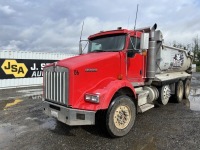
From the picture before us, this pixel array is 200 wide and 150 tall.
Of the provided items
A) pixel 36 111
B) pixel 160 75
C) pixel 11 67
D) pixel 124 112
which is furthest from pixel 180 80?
pixel 11 67

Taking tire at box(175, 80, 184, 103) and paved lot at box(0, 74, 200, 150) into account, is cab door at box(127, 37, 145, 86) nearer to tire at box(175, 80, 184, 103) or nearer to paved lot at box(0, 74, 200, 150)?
paved lot at box(0, 74, 200, 150)

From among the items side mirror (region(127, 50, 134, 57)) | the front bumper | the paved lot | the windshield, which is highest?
the windshield

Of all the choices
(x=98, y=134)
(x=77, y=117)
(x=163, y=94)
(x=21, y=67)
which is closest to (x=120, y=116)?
(x=98, y=134)

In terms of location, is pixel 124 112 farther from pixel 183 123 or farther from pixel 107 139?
pixel 183 123

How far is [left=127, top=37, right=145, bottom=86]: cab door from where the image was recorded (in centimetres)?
641

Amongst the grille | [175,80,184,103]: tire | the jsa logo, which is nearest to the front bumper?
the grille

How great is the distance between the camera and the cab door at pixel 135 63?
21.0ft

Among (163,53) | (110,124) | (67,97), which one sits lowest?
(110,124)

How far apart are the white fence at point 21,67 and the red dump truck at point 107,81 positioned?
11247mm

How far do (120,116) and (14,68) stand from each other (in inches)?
530

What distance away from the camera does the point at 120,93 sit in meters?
5.73

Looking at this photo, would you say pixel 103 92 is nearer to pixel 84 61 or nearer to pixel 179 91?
pixel 84 61

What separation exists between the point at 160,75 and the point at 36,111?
492 centimetres

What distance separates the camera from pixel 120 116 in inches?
221
